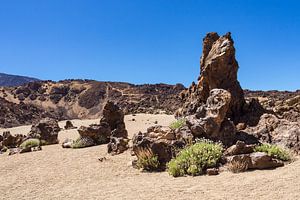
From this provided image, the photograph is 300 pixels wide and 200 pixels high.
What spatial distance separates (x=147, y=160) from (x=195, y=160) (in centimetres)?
168

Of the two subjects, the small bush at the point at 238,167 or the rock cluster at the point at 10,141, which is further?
the rock cluster at the point at 10,141

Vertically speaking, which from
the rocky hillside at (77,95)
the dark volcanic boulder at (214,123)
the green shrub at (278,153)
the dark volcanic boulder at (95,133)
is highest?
the rocky hillside at (77,95)

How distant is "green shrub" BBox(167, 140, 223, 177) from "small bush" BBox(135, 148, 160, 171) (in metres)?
0.53

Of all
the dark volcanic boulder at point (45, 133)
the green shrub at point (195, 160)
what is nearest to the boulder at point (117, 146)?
the green shrub at point (195, 160)

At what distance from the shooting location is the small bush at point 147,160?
1127 cm

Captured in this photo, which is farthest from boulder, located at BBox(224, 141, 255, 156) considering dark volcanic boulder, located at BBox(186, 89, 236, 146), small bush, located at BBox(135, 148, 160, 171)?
small bush, located at BBox(135, 148, 160, 171)

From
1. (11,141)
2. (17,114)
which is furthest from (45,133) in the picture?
(17,114)

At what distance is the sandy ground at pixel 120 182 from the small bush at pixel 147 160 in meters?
0.30

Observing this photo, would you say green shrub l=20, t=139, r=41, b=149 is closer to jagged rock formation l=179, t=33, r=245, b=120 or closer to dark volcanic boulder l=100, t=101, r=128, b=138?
dark volcanic boulder l=100, t=101, r=128, b=138

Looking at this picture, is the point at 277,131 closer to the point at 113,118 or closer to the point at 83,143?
the point at 83,143

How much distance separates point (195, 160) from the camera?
10.3 meters

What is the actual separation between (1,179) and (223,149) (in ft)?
22.9

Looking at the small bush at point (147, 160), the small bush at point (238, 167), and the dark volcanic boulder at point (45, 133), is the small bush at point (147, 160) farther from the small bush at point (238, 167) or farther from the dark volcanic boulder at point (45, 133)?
the dark volcanic boulder at point (45, 133)

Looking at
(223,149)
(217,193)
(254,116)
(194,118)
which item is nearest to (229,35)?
(254,116)
